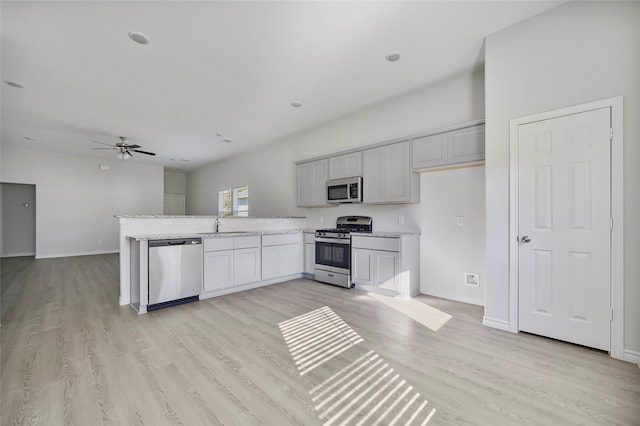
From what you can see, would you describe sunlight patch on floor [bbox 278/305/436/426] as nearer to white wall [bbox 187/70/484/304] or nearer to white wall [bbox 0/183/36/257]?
white wall [bbox 187/70/484/304]

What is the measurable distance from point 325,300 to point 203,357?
1848 millimetres

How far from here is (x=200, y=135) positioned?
6.02m

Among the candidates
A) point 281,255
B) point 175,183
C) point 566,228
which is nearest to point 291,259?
point 281,255

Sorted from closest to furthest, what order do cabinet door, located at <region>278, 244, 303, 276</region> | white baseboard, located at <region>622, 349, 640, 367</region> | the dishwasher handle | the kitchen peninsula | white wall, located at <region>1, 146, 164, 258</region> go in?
white baseboard, located at <region>622, 349, 640, 367</region> → the dishwasher handle → the kitchen peninsula → cabinet door, located at <region>278, 244, 303, 276</region> → white wall, located at <region>1, 146, 164, 258</region>

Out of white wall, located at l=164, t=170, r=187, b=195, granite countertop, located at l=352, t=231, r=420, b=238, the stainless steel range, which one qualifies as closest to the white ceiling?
the stainless steel range

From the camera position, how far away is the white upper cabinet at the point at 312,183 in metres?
5.00

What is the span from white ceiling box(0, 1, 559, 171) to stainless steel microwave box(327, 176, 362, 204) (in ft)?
4.04

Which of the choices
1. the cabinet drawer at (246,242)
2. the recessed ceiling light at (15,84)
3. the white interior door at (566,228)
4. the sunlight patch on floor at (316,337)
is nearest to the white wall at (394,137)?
the white interior door at (566,228)

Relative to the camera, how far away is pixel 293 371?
6.71 ft

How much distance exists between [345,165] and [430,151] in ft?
4.77

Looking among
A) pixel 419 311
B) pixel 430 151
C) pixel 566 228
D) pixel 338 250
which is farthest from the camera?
pixel 338 250

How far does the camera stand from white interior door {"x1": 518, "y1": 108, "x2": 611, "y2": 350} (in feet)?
7.47

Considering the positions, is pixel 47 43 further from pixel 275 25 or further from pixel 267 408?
pixel 267 408

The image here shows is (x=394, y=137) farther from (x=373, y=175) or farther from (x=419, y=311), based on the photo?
(x=419, y=311)
